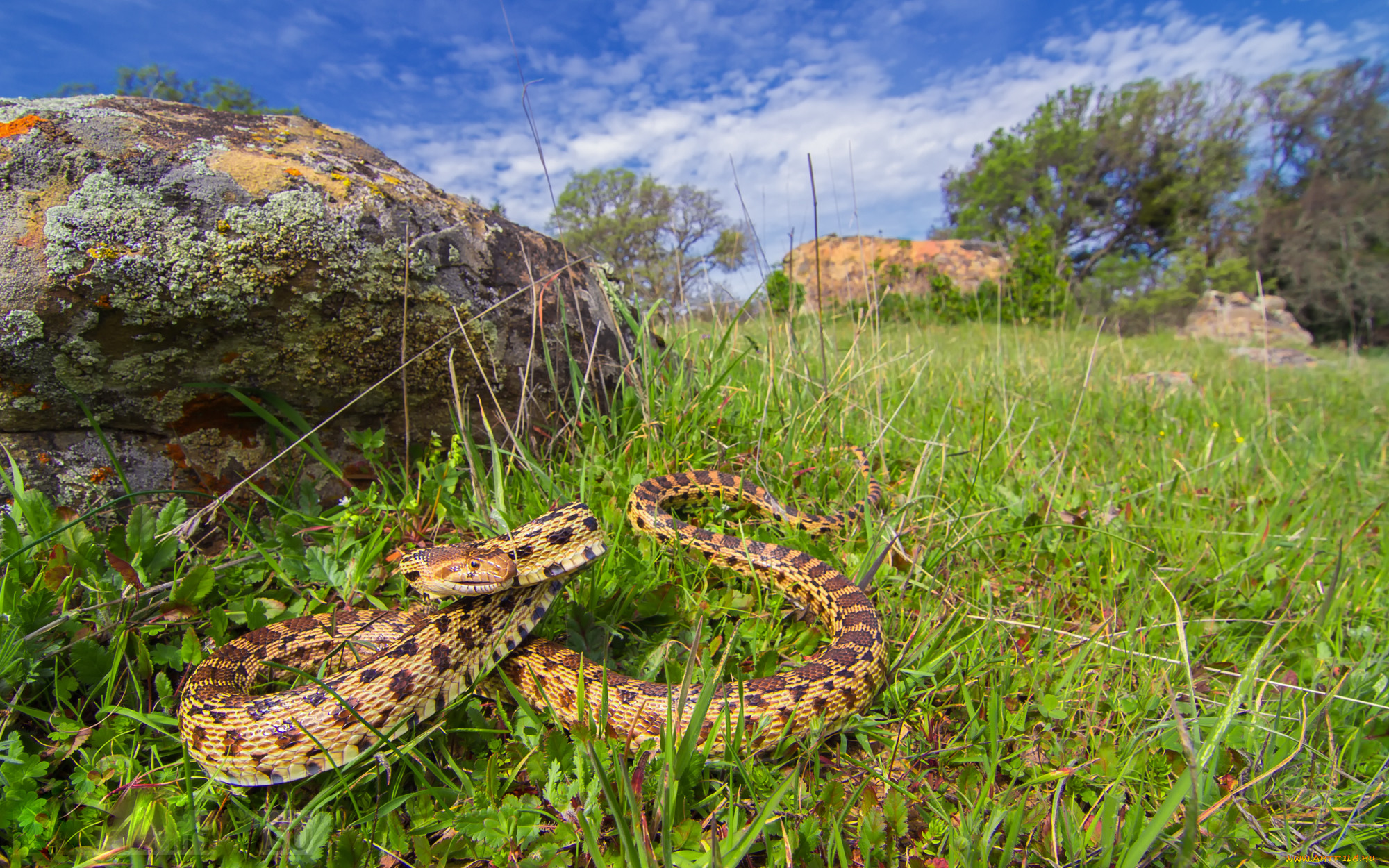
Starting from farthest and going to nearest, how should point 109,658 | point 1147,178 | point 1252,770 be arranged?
1. point 1147,178
2. point 109,658
3. point 1252,770

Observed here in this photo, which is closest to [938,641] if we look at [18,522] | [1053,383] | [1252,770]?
[1252,770]

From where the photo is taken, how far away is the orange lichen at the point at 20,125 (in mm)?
2711

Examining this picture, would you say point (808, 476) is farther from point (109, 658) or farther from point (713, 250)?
point (109, 658)

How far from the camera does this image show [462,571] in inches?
84.7

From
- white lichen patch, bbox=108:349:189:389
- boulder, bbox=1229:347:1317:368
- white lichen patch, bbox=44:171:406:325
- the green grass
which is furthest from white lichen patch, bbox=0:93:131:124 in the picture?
boulder, bbox=1229:347:1317:368

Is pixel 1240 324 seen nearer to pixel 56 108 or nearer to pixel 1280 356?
pixel 1280 356

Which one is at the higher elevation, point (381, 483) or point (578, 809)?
point (381, 483)

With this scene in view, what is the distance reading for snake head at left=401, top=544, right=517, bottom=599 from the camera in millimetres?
2123

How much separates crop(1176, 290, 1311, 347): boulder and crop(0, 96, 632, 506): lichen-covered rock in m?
23.0

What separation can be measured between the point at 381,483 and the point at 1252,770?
4.27 meters

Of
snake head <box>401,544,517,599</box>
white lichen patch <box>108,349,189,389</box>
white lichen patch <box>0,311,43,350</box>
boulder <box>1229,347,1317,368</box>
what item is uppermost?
white lichen patch <box>0,311,43,350</box>

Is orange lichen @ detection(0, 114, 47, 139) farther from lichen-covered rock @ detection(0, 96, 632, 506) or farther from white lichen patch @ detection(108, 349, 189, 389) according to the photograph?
white lichen patch @ detection(108, 349, 189, 389)

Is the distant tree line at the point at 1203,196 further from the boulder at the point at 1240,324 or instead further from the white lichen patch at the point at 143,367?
the white lichen patch at the point at 143,367

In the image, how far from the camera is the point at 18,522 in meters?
2.79
